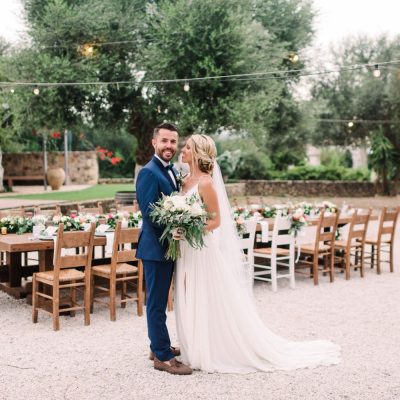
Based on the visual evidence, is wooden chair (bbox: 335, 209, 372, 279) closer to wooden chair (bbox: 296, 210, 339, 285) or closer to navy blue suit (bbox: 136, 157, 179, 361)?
wooden chair (bbox: 296, 210, 339, 285)

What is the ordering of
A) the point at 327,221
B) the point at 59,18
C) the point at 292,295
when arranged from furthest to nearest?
the point at 59,18 → the point at 327,221 → the point at 292,295

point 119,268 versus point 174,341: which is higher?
point 119,268

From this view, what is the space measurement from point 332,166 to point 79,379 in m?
29.0

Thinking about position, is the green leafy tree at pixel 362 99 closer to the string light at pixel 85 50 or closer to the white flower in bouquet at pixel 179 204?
the string light at pixel 85 50

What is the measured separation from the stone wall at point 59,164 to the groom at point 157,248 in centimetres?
2674

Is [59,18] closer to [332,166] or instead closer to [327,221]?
[327,221]

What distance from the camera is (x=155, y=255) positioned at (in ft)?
15.3

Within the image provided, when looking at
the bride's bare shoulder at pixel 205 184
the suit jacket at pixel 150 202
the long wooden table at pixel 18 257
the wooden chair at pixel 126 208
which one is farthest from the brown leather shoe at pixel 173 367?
the wooden chair at pixel 126 208

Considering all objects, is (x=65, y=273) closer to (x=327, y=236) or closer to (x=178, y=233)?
(x=178, y=233)

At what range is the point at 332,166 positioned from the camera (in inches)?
1273

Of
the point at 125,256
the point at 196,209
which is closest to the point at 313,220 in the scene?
the point at 125,256

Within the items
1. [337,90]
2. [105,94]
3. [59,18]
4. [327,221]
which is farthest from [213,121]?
[337,90]

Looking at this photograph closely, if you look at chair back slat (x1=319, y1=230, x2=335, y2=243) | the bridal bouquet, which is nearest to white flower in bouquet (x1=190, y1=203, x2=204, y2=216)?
the bridal bouquet

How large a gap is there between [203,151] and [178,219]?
2.13 ft
